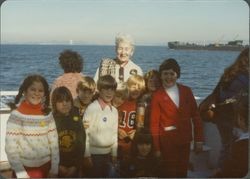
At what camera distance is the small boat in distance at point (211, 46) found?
3.73 m

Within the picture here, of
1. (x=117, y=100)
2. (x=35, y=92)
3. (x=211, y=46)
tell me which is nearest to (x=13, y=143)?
(x=35, y=92)

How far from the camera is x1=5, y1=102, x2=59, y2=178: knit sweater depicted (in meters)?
3.71

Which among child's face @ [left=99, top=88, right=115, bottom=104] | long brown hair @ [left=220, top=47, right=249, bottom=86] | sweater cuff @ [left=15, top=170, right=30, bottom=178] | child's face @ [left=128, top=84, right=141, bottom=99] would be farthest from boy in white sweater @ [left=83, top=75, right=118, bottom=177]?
long brown hair @ [left=220, top=47, right=249, bottom=86]

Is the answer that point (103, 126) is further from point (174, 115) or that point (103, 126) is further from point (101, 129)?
point (174, 115)

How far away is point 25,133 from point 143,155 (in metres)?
0.78

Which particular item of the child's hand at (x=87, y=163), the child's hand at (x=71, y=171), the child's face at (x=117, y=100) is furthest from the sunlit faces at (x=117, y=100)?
the child's hand at (x=71, y=171)

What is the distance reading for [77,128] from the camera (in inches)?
147

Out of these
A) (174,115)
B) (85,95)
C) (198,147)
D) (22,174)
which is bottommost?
(22,174)

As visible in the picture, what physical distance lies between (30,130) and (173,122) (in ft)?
3.04

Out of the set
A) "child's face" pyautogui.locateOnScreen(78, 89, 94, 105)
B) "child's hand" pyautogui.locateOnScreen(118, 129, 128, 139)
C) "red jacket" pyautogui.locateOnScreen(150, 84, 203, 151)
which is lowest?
"child's hand" pyautogui.locateOnScreen(118, 129, 128, 139)

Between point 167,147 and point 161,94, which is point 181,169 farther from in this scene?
point 161,94

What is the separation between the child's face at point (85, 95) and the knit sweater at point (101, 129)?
0.12 feet

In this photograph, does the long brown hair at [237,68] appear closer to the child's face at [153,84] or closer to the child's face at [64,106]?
the child's face at [153,84]

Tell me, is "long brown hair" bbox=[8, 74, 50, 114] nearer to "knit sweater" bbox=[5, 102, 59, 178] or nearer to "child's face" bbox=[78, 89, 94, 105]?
"knit sweater" bbox=[5, 102, 59, 178]
